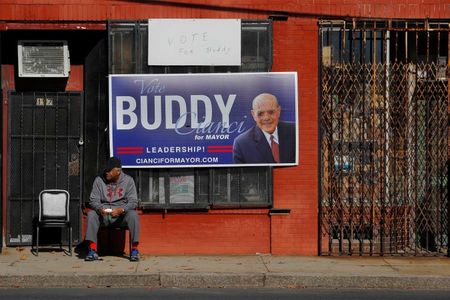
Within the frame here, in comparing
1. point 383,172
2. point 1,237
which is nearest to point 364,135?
point 383,172

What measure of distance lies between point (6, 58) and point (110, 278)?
3.90m

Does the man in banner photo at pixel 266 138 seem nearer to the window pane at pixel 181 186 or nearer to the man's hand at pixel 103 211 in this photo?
the window pane at pixel 181 186

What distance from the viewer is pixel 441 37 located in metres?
11.8

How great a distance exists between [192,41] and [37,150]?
274 centimetres

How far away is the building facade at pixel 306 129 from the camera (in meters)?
11.5

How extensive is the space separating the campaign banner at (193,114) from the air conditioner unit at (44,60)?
802 mm

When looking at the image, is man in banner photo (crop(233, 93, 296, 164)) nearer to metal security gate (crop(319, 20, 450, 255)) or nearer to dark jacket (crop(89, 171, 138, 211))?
metal security gate (crop(319, 20, 450, 255))

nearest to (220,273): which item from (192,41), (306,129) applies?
(306,129)

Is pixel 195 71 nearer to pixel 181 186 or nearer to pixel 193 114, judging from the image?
pixel 193 114

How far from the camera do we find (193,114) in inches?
454

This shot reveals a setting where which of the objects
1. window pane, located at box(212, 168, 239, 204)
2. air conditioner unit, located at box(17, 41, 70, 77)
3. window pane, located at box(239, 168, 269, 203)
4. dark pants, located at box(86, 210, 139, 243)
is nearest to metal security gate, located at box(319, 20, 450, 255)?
window pane, located at box(239, 168, 269, 203)

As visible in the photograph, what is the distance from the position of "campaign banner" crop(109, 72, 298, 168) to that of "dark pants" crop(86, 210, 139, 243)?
82 cm

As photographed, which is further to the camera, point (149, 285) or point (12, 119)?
point (12, 119)

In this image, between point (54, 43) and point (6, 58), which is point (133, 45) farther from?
point (6, 58)
